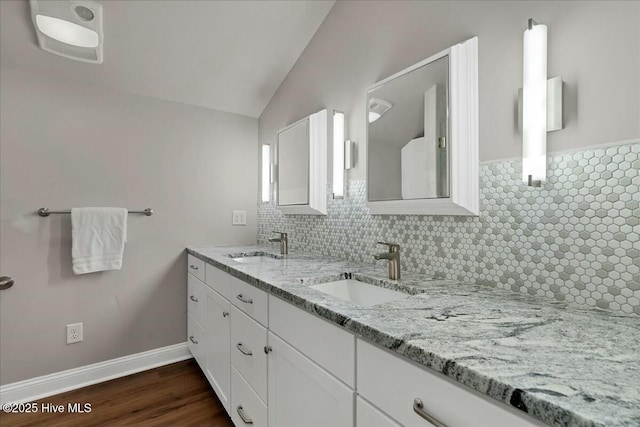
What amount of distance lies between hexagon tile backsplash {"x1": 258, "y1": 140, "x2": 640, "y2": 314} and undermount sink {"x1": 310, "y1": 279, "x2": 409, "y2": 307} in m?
0.22

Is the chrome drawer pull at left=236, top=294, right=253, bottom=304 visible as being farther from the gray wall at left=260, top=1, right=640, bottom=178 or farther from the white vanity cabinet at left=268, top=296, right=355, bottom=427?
the gray wall at left=260, top=1, right=640, bottom=178

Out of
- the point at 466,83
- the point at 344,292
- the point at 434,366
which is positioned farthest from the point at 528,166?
the point at 344,292

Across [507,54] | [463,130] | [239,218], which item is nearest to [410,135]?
[463,130]

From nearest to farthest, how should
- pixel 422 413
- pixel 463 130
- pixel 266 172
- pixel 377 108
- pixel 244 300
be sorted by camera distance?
pixel 422 413 < pixel 463 130 < pixel 244 300 < pixel 377 108 < pixel 266 172

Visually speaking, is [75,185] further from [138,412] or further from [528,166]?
[528,166]

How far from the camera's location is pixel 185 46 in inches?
81.4

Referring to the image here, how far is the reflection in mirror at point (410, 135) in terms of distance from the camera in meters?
1.26

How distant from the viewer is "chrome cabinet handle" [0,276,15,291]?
183 centimetres

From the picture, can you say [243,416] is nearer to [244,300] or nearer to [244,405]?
[244,405]

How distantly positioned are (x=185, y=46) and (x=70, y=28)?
1.94ft

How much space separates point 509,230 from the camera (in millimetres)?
1100

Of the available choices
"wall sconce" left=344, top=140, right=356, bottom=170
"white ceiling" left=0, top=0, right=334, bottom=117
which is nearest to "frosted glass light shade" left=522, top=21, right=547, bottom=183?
"wall sconce" left=344, top=140, right=356, bottom=170

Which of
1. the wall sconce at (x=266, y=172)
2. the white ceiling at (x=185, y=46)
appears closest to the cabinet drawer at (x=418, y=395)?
the wall sconce at (x=266, y=172)

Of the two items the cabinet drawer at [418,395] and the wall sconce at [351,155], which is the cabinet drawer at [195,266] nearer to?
the wall sconce at [351,155]
